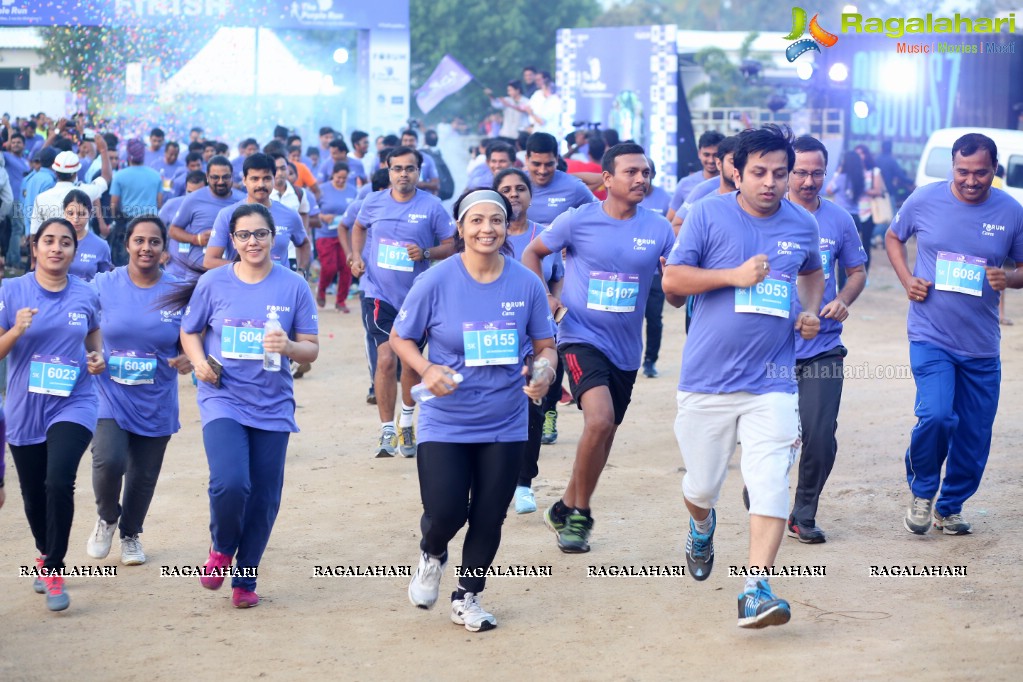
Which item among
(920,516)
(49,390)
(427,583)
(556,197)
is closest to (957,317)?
(920,516)

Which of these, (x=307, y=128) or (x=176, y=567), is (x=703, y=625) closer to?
(x=176, y=567)

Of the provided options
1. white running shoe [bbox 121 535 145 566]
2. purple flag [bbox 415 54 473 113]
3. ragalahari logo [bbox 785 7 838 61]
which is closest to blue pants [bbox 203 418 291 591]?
white running shoe [bbox 121 535 145 566]

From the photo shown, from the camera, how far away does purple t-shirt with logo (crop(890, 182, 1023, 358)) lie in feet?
23.6

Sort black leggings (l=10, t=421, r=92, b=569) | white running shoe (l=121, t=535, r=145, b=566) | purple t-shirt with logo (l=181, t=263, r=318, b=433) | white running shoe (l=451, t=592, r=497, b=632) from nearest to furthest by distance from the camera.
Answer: white running shoe (l=451, t=592, r=497, b=632) → purple t-shirt with logo (l=181, t=263, r=318, b=433) → black leggings (l=10, t=421, r=92, b=569) → white running shoe (l=121, t=535, r=145, b=566)

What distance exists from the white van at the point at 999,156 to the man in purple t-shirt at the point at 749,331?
45.3 ft

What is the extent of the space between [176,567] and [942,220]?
438 cm

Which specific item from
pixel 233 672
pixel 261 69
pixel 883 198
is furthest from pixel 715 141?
pixel 261 69

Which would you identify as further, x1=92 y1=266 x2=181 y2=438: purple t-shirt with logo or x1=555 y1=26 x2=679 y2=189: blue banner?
x1=555 y1=26 x2=679 y2=189: blue banner

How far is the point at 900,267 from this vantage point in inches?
296

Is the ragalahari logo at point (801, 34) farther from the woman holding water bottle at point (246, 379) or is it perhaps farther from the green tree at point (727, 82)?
the woman holding water bottle at point (246, 379)

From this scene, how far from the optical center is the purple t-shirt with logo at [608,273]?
712 cm

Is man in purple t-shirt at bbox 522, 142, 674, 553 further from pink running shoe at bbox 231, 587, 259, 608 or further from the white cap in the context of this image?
the white cap

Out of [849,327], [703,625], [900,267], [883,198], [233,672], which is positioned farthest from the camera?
[883,198]

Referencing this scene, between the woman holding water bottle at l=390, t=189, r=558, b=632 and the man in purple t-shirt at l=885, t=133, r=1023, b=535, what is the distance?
2517 mm
